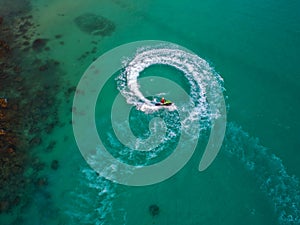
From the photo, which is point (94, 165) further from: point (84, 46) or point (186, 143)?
point (84, 46)

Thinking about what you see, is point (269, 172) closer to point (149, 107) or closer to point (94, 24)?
point (149, 107)

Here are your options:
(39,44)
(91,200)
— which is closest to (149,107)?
(91,200)

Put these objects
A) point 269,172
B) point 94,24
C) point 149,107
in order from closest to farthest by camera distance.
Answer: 1. point 269,172
2. point 149,107
3. point 94,24

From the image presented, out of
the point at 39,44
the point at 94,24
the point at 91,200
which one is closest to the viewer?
the point at 91,200

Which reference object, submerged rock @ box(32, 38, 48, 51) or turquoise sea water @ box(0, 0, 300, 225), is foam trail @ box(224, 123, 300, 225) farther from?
submerged rock @ box(32, 38, 48, 51)

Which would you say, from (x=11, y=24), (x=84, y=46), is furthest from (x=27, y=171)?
(x=11, y=24)

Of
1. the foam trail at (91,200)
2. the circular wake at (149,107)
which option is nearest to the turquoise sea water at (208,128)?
the foam trail at (91,200)
